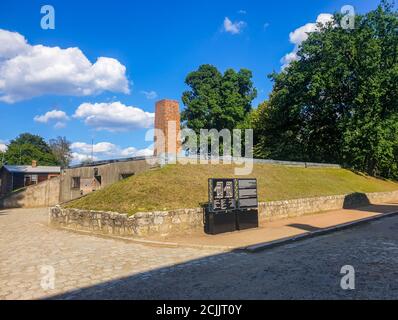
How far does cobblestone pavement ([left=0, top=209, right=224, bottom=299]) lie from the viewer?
655 centimetres

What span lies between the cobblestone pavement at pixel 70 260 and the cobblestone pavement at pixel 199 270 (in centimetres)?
2

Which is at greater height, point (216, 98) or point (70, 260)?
point (216, 98)

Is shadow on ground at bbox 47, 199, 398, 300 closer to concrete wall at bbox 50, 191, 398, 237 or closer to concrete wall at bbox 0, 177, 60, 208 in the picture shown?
concrete wall at bbox 50, 191, 398, 237

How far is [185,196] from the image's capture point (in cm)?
1411

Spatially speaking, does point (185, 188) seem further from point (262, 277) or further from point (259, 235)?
point (262, 277)

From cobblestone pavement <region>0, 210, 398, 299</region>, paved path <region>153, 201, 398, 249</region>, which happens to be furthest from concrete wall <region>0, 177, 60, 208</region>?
paved path <region>153, 201, 398, 249</region>

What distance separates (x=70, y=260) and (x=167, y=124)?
9.54 m

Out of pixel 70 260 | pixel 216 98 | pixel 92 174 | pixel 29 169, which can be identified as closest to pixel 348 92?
pixel 216 98

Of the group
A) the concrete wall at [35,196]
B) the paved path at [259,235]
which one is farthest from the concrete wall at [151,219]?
the concrete wall at [35,196]

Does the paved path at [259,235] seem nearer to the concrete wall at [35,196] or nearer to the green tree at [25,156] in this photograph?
the concrete wall at [35,196]

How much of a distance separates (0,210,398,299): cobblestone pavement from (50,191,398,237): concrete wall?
2.95 feet

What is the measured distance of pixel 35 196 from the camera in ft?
102
